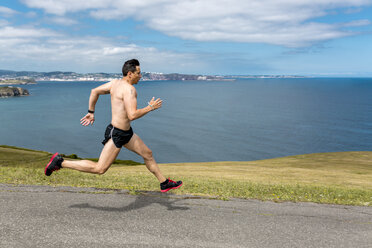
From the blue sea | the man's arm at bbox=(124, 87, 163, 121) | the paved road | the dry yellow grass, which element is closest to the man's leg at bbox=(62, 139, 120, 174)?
the paved road

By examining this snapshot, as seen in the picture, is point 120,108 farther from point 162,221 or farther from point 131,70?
point 162,221

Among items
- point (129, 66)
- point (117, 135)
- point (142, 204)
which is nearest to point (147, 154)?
point (117, 135)

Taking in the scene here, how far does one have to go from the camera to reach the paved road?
517 cm

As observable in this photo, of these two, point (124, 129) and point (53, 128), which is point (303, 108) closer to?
point (53, 128)

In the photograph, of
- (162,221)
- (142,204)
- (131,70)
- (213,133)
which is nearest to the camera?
(162,221)

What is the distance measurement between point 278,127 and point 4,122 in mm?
96223

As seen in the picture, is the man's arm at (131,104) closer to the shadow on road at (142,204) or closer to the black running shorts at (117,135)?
the black running shorts at (117,135)

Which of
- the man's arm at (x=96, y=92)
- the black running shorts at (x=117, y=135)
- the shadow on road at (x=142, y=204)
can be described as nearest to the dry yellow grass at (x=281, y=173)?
the shadow on road at (x=142, y=204)

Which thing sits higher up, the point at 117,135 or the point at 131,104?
the point at 131,104

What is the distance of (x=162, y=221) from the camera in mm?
6004

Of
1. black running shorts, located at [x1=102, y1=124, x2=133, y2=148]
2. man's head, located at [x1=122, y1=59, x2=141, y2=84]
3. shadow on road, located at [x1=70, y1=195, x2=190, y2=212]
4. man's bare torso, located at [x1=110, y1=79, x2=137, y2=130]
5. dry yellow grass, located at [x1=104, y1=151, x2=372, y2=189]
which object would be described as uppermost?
man's head, located at [x1=122, y1=59, x2=141, y2=84]

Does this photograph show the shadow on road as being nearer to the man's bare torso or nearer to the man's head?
the man's bare torso

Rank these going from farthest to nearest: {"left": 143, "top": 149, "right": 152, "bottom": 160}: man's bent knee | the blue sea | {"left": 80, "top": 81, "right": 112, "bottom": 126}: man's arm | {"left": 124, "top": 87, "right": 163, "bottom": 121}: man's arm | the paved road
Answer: the blue sea, {"left": 143, "top": 149, "right": 152, "bottom": 160}: man's bent knee, {"left": 80, "top": 81, "right": 112, "bottom": 126}: man's arm, {"left": 124, "top": 87, "right": 163, "bottom": 121}: man's arm, the paved road

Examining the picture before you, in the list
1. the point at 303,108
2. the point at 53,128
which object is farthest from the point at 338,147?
the point at 53,128
